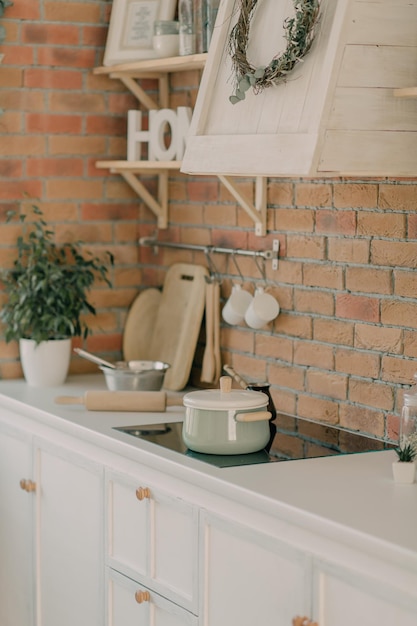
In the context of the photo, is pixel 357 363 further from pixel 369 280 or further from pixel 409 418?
pixel 409 418

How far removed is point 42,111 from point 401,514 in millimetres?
2156

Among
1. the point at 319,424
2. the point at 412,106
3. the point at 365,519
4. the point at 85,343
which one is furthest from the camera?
the point at 85,343

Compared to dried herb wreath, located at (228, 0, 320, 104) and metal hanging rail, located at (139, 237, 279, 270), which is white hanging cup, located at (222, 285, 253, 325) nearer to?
metal hanging rail, located at (139, 237, 279, 270)

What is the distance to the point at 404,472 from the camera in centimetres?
244

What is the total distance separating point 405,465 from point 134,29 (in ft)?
6.41

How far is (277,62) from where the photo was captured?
8.48ft

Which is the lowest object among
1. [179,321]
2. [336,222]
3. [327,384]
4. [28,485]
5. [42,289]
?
[28,485]

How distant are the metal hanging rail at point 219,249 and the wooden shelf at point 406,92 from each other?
0.99m

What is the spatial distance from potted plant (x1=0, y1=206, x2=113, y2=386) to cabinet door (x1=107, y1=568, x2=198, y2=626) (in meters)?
0.95

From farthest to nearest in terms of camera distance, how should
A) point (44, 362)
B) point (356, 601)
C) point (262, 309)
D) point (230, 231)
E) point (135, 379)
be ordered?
point (44, 362)
point (230, 231)
point (135, 379)
point (262, 309)
point (356, 601)

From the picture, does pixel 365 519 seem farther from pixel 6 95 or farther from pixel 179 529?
pixel 6 95

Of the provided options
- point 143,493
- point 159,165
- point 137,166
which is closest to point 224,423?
point 143,493

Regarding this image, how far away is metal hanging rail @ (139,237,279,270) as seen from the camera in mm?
3371

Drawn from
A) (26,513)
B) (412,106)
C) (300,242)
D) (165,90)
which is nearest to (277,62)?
(412,106)
